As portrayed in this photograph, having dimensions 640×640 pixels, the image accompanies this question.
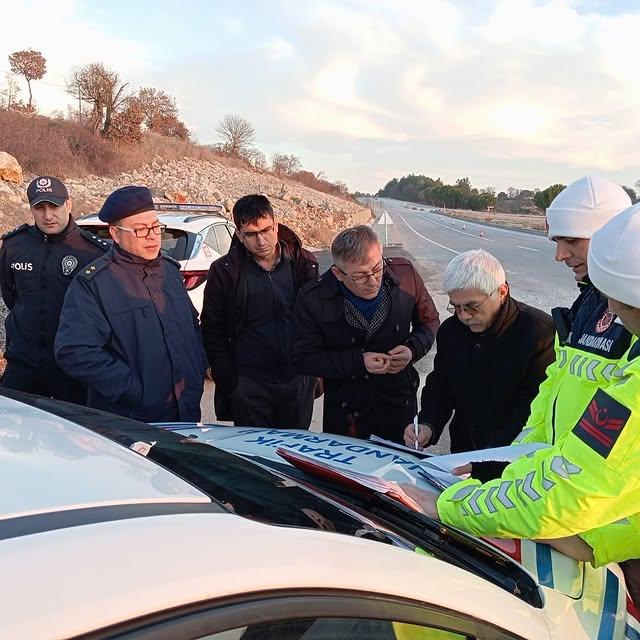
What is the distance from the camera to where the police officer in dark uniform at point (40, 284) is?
359cm

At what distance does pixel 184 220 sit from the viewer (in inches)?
265

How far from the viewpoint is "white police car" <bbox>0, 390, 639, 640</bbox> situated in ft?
2.60

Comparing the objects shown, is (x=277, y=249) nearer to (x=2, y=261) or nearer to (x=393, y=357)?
(x=393, y=357)

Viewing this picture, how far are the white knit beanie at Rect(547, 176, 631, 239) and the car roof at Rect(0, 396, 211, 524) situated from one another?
1.88 m

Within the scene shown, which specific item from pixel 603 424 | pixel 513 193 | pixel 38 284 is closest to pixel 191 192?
pixel 38 284

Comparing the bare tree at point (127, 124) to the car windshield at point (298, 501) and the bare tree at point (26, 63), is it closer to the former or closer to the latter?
the bare tree at point (26, 63)

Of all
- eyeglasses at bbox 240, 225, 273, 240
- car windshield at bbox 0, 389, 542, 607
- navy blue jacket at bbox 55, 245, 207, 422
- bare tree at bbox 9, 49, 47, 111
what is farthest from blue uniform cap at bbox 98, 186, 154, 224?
bare tree at bbox 9, 49, 47, 111

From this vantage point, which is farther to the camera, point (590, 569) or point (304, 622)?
point (590, 569)

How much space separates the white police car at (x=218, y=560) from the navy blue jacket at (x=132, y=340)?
1210 mm

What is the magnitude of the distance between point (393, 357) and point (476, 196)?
93.3 metres

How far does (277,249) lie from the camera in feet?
11.9

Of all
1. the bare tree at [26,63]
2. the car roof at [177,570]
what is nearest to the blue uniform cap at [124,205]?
the car roof at [177,570]

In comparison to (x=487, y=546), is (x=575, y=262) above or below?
above

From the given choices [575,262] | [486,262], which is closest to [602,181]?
[575,262]
